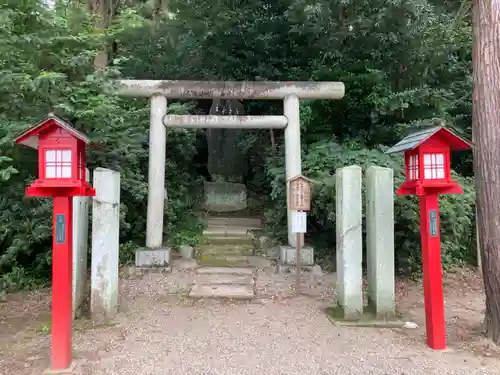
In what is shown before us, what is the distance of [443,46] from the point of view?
8.09 meters

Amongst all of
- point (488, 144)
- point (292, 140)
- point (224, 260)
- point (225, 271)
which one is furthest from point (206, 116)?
point (488, 144)

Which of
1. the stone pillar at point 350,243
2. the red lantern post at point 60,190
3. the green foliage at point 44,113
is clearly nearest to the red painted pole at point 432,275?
the stone pillar at point 350,243

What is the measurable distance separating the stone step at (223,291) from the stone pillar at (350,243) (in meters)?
1.47

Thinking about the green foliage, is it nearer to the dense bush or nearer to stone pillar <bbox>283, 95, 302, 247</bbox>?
stone pillar <bbox>283, 95, 302, 247</bbox>

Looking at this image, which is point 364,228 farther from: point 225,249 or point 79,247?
point 79,247

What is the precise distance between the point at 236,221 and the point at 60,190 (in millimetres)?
5455

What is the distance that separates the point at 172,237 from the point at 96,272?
299 cm

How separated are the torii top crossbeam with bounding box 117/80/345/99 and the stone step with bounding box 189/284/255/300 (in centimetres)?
337

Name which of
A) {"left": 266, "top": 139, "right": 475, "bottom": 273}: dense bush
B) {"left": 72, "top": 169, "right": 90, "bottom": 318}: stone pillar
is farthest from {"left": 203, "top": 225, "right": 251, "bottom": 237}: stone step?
{"left": 72, "top": 169, "right": 90, "bottom": 318}: stone pillar

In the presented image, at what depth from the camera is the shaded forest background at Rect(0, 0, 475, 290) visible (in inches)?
217

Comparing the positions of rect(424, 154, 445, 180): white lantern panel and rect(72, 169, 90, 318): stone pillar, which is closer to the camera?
rect(424, 154, 445, 180): white lantern panel

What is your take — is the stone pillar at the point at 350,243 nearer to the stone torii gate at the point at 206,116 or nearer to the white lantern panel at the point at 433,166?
the white lantern panel at the point at 433,166

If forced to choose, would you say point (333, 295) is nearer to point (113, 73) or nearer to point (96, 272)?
point (96, 272)

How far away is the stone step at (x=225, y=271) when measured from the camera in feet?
21.4
